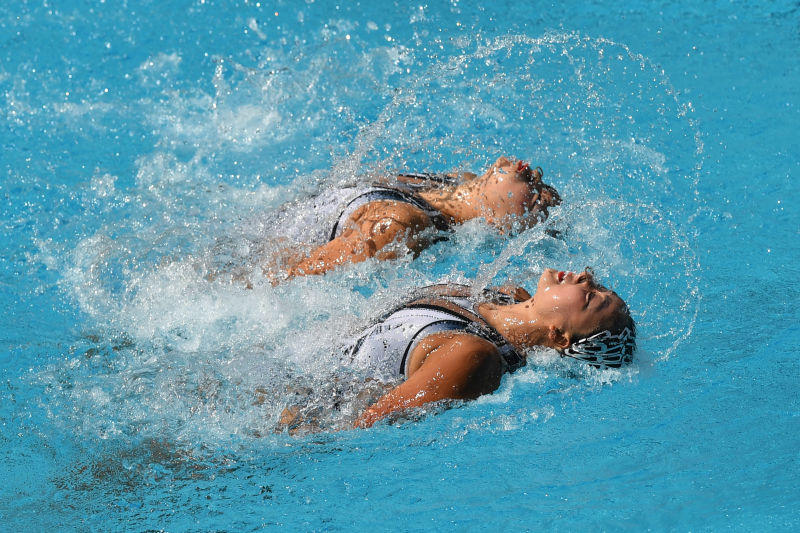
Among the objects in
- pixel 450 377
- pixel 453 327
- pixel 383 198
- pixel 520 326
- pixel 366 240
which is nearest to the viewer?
pixel 450 377

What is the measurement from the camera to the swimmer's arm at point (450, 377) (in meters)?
3.58

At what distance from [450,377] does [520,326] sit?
0.56m

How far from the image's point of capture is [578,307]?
3.84 m

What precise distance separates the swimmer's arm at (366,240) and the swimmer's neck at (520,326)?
90 centimetres

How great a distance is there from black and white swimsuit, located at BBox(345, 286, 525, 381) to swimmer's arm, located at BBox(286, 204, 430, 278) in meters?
0.71

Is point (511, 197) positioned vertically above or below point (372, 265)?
above

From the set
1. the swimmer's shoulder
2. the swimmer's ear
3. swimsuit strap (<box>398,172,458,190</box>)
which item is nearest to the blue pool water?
the swimmer's ear

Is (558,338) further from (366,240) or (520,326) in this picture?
(366,240)

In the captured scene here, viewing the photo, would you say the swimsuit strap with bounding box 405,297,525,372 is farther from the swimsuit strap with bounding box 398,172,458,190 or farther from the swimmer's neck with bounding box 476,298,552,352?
the swimsuit strap with bounding box 398,172,458,190

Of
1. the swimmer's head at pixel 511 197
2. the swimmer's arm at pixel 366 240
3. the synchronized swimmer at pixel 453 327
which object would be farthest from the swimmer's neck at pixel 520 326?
the swimmer's head at pixel 511 197

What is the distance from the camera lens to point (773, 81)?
24.9ft

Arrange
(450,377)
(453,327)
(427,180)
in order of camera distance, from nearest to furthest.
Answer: (450,377), (453,327), (427,180)

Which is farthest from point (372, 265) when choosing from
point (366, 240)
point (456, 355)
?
point (456, 355)

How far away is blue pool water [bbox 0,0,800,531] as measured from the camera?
3.90 meters
